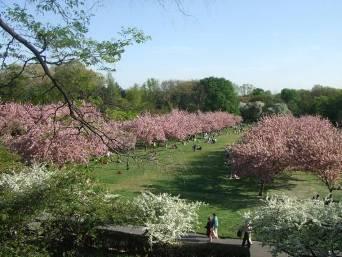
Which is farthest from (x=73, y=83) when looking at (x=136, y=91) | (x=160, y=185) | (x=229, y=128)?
(x=229, y=128)

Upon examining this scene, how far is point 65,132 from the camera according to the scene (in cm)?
3741

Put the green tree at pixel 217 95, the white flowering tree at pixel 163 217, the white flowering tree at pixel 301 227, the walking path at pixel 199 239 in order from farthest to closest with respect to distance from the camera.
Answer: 1. the green tree at pixel 217 95
2. the walking path at pixel 199 239
3. the white flowering tree at pixel 163 217
4. the white flowering tree at pixel 301 227

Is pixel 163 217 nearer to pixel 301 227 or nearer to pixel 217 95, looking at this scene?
pixel 301 227

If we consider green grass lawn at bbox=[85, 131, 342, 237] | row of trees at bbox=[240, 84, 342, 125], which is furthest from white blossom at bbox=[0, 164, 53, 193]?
row of trees at bbox=[240, 84, 342, 125]

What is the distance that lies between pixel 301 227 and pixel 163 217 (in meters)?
5.73

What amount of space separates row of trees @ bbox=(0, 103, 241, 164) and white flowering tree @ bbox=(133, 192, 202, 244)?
112 inches

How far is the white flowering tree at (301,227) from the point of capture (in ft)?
54.5

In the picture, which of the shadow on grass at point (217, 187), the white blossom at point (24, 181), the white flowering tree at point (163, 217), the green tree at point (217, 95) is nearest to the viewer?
the white flowering tree at point (163, 217)

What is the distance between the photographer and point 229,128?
12319cm

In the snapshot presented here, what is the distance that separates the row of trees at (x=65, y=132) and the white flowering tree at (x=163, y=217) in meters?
2.84

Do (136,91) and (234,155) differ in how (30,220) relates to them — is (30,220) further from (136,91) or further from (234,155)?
(136,91)

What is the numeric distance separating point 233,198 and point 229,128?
8619 centimetres

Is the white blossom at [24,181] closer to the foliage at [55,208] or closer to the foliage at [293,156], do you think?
the foliage at [55,208]

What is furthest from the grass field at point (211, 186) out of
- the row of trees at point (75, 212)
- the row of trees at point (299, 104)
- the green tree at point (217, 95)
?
the green tree at point (217, 95)
